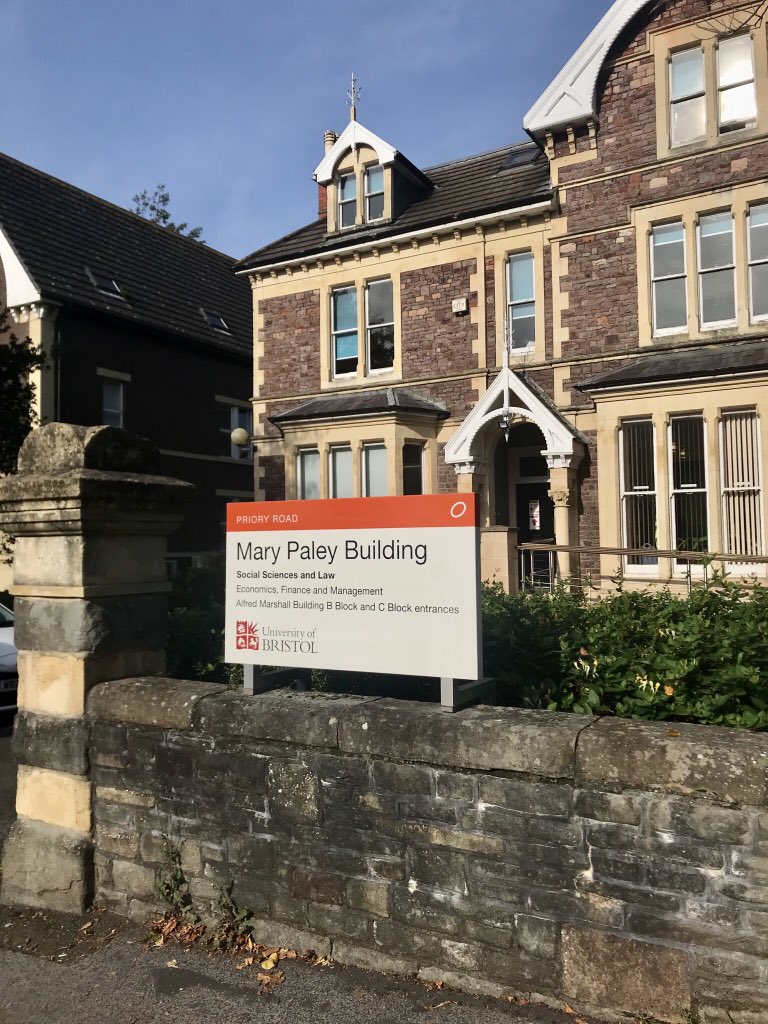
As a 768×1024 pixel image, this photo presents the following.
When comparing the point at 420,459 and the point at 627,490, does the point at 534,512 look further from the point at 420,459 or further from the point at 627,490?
the point at 627,490

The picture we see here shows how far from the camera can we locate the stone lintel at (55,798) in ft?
14.1

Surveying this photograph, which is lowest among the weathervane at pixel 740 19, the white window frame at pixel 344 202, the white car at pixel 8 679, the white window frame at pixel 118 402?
the white car at pixel 8 679

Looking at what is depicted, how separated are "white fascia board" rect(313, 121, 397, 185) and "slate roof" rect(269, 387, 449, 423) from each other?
498 centimetres

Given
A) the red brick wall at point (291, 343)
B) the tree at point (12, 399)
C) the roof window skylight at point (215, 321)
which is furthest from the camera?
the roof window skylight at point (215, 321)

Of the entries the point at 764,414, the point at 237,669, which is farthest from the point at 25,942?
the point at 764,414

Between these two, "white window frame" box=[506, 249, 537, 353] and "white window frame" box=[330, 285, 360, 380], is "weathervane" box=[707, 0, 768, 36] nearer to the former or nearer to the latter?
"white window frame" box=[506, 249, 537, 353]

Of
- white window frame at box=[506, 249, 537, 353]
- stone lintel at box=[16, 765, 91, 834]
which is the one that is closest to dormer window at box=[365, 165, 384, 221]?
white window frame at box=[506, 249, 537, 353]

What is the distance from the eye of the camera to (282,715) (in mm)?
3729

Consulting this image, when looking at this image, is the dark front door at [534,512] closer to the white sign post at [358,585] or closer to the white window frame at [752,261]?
the white window frame at [752,261]

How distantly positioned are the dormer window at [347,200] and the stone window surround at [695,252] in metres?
6.39

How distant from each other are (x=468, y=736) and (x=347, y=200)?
51.6 feet

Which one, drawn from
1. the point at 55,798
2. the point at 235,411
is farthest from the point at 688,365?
the point at 235,411

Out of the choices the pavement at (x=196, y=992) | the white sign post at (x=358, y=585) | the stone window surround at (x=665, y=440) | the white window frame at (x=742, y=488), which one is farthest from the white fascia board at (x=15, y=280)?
the pavement at (x=196, y=992)

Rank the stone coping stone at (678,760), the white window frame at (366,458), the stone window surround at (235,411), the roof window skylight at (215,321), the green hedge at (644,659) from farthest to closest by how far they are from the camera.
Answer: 1. the roof window skylight at (215,321)
2. the stone window surround at (235,411)
3. the white window frame at (366,458)
4. the green hedge at (644,659)
5. the stone coping stone at (678,760)
